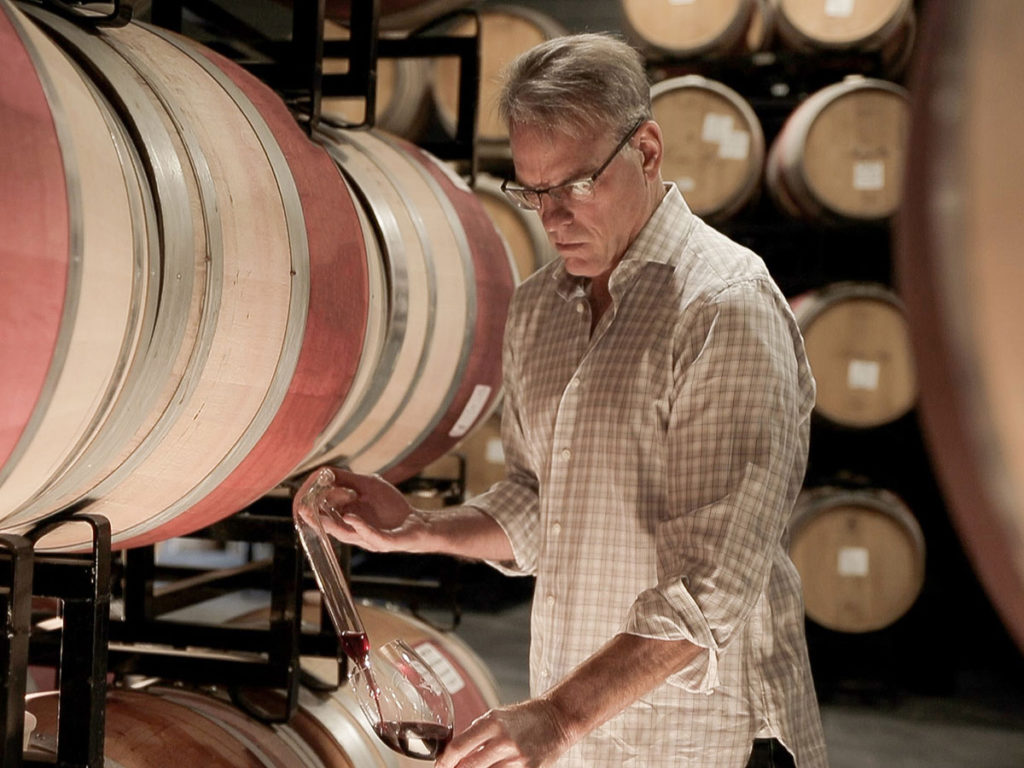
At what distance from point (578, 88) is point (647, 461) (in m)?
0.56

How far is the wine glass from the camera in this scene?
1369mm

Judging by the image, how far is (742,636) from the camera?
156cm

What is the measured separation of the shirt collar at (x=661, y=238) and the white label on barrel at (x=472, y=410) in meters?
0.84

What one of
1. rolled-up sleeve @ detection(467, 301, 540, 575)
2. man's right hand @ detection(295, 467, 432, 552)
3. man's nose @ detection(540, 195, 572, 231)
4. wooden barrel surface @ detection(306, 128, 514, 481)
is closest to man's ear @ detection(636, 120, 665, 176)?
man's nose @ detection(540, 195, 572, 231)

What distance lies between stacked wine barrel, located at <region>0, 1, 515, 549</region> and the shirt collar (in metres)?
0.43

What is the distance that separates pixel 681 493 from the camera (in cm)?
148

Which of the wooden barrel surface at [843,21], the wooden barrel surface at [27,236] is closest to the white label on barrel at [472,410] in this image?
the wooden barrel surface at [27,236]

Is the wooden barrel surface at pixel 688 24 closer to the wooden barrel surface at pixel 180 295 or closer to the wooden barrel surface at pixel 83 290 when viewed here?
the wooden barrel surface at pixel 180 295

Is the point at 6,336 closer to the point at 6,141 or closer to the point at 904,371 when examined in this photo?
the point at 6,141

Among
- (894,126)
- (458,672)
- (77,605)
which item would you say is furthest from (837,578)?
(77,605)

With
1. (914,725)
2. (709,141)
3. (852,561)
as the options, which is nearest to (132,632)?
(852,561)

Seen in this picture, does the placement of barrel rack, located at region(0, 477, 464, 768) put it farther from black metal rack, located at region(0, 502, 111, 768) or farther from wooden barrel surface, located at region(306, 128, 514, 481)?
wooden barrel surface, located at region(306, 128, 514, 481)

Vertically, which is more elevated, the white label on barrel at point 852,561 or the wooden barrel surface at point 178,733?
the wooden barrel surface at point 178,733

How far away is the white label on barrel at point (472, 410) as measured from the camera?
2.44m
